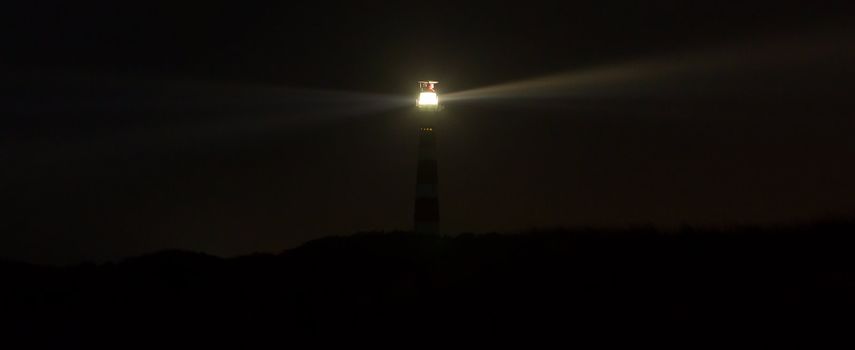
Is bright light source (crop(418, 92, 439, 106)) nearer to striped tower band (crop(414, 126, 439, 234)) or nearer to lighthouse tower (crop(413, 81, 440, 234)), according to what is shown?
lighthouse tower (crop(413, 81, 440, 234))

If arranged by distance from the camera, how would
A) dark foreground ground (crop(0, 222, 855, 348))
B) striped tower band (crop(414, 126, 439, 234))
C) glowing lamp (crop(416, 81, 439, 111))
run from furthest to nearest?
1. glowing lamp (crop(416, 81, 439, 111))
2. striped tower band (crop(414, 126, 439, 234))
3. dark foreground ground (crop(0, 222, 855, 348))

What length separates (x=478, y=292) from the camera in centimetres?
1191

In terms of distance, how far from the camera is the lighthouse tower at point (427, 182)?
958 inches

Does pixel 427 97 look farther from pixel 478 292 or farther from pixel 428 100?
pixel 478 292

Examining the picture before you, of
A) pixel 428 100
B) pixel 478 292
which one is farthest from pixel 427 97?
pixel 478 292

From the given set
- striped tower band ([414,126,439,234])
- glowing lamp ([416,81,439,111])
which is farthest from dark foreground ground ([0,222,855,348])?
glowing lamp ([416,81,439,111])

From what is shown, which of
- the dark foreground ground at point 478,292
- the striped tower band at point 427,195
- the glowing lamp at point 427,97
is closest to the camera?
the dark foreground ground at point 478,292

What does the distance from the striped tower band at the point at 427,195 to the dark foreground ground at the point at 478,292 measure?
457 cm

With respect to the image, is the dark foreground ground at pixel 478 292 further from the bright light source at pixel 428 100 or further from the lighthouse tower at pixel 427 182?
the bright light source at pixel 428 100

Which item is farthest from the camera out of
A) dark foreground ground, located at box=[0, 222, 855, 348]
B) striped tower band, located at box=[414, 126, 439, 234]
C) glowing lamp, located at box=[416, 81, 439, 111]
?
glowing lamp, located at box=[416, 81, 439, 111]

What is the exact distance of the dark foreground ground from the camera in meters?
9.60

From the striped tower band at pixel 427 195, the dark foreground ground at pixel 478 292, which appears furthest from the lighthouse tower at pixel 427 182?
the dark foreground ground at pixel 478 292

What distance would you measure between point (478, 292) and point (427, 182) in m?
12.8

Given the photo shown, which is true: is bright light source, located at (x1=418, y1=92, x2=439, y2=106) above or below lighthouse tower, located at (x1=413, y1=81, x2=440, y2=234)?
above
